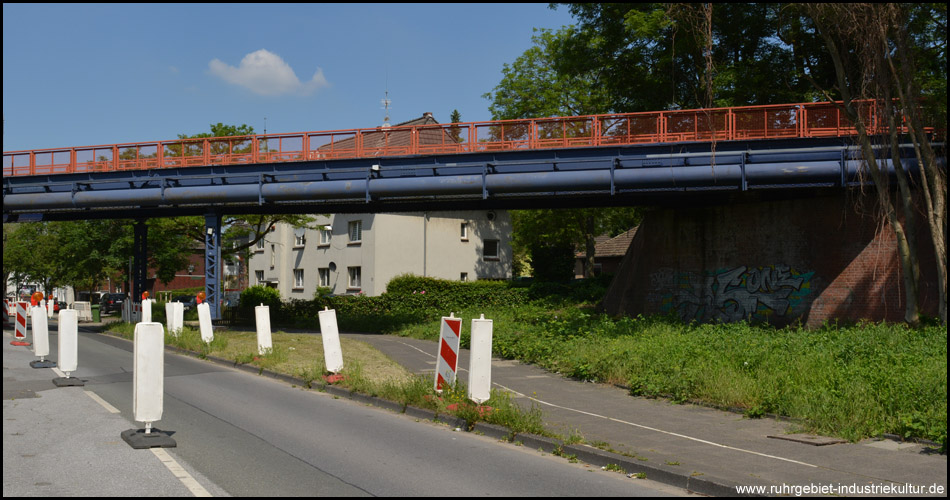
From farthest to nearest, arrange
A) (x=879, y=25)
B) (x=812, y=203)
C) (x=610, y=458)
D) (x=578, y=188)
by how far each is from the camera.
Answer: (x=578, y=188) < (x=812, y=203) < (x=879, y=25) < (x=610, y=458)

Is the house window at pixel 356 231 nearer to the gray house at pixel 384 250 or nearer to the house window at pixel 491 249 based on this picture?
the gray house at pixel 384 250

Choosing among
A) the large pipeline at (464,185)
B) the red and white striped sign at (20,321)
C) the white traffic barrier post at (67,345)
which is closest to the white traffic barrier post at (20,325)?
the red and white striped sign at (20,321)

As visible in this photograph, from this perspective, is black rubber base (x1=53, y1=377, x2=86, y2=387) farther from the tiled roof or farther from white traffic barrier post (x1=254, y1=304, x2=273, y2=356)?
the tiled roof

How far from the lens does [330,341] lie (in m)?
13.9

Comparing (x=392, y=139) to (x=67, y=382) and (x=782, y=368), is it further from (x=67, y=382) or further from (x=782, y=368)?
(x=782, y=368)

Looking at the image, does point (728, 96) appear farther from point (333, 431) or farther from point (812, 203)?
point (333, 431)

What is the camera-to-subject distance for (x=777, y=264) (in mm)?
21531

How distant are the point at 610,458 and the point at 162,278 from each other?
45.3m

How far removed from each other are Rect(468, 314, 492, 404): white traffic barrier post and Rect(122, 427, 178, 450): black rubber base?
378 centimetres

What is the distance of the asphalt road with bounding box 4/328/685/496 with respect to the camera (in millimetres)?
6887

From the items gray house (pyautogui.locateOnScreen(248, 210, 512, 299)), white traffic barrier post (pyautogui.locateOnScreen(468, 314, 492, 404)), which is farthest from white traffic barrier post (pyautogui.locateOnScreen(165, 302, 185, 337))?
gray house (pyautogui.locateOnScreen(248, 210, 512, 299))

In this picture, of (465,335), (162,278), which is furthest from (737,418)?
(162,278)

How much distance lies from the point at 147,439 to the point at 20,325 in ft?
52.9

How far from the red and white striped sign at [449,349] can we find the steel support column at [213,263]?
760 inches
